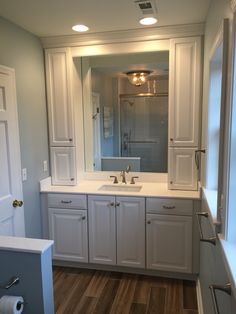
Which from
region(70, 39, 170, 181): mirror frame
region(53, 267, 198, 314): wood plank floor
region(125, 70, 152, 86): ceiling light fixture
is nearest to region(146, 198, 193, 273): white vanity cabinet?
region(53, 267, 198, 314): wood plank floor

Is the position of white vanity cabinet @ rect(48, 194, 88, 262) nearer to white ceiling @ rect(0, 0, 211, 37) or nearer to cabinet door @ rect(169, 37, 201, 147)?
cabinet door @ rect(169, 37, 201, 147)

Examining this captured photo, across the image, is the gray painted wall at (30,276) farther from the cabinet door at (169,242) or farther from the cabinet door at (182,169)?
the cabinet door at (182,169)

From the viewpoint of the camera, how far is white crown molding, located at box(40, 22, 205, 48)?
266 cm

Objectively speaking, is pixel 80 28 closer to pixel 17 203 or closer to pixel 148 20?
pixel 148 20

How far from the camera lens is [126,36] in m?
2.80

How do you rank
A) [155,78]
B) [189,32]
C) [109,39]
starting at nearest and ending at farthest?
[189,32] → [109,39] → [155,78]

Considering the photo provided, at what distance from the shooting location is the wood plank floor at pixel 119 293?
2.37 meters

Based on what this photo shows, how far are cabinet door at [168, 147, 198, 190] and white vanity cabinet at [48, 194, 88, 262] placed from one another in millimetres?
942

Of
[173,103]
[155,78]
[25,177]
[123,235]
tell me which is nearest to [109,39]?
[155,78]

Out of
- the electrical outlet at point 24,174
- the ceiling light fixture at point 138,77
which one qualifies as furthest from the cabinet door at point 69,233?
the ceiling light fixture at point 138,77

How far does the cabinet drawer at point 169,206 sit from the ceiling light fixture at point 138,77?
1338 millimetres

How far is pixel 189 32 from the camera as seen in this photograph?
266cm

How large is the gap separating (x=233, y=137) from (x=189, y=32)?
1.78 m

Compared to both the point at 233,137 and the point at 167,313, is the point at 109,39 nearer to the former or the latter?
the point at 233,137
